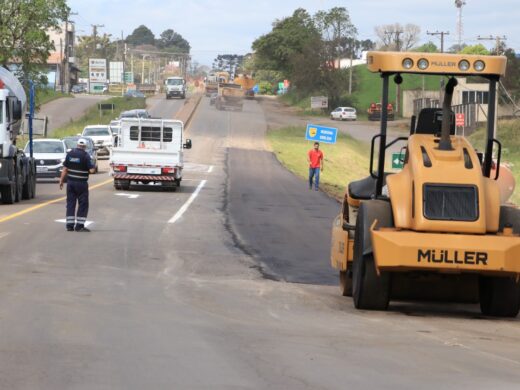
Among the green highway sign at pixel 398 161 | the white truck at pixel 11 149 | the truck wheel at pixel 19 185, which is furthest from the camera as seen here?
the truck wheel at pixel 19 185

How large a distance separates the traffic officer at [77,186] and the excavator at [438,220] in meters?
9.99

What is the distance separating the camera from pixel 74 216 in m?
22.1

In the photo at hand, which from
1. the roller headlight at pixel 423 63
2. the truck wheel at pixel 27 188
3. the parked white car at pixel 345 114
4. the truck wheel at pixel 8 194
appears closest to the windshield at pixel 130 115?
the parked white car at pixel 345 114

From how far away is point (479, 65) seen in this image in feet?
40.5

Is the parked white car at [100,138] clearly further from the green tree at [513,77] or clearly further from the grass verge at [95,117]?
the green tree at [513,77]

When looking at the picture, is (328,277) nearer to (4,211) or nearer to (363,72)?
(4,211)

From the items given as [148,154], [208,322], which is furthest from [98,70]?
[208,322]

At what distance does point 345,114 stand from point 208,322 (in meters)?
104

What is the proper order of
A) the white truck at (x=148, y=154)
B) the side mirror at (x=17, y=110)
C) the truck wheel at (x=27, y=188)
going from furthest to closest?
the white truck at (x=148, y=154) → the truck wheel at (x=27, y=188) → the side mirror at (x=17, y=110)

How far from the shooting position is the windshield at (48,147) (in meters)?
46.9

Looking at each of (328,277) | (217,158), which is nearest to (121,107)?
(217,158)

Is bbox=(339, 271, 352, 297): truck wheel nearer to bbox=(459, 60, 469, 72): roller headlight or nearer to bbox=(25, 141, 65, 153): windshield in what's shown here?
bbox=(459, 60, 469, 72): roller headlight

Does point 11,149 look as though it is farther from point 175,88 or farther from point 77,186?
point 175,88

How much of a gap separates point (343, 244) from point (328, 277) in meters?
3.58
